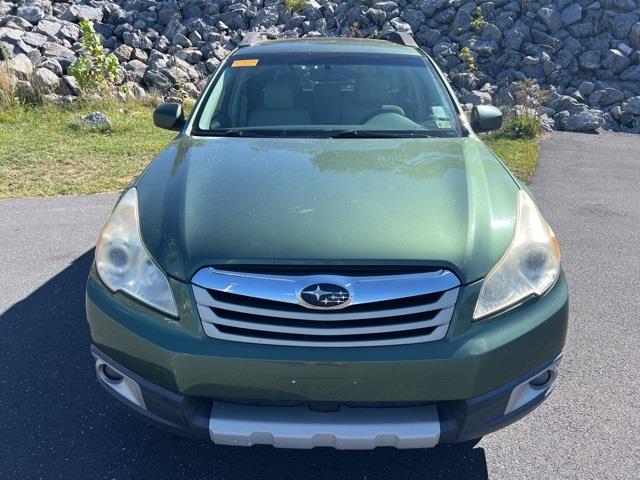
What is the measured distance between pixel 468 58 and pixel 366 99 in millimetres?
10134

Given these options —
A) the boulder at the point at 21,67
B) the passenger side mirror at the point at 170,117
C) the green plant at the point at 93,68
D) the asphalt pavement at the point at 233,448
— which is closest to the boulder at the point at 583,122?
the asphalt pavement at the point at 233,448

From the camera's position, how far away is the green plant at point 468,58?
13156 mm

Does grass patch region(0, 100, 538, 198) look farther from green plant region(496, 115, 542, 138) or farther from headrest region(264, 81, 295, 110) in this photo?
headrest region(264, 81, 295, 110)

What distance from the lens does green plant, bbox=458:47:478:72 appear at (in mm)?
13156

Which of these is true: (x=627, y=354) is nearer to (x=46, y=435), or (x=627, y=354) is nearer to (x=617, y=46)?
(x=46, y=435)

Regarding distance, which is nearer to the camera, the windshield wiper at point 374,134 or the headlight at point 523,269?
the headlight at point 523,269

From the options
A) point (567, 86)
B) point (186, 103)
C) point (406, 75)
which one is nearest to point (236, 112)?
point (406, 75)

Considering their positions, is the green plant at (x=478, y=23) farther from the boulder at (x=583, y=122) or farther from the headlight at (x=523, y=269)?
the headlight at (x=523, y=269)

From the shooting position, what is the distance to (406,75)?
4133 millimetres

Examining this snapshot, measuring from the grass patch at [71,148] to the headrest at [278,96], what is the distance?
132 inches

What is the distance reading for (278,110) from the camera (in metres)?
3.86

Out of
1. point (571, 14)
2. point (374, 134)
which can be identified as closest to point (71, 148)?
point (374, 134)

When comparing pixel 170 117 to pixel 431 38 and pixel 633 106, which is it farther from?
pixel 431 38

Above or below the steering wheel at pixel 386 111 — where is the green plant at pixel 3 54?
below
